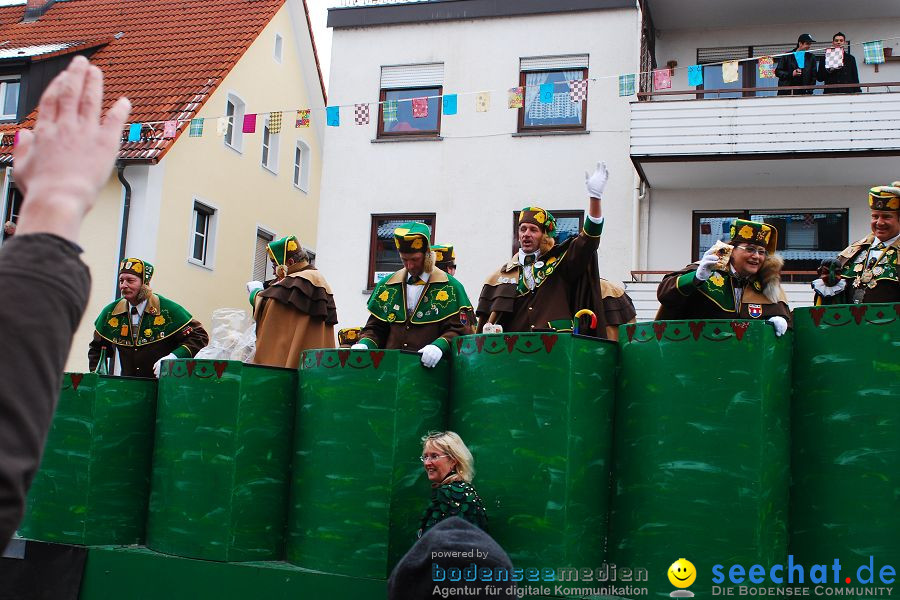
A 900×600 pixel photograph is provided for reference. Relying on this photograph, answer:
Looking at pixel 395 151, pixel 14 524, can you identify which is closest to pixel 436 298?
pixel 14 524

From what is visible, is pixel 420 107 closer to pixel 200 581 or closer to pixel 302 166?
pixel 200 581

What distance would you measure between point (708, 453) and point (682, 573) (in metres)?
0.45

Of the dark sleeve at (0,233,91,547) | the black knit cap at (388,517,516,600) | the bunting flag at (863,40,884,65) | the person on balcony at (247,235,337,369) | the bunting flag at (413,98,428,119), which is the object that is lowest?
the black knit cap at (388,517,516,600)

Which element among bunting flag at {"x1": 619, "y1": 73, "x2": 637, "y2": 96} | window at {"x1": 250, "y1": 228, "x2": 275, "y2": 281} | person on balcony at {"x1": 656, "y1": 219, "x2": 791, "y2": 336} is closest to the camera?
person on balcony at {"x1": 656, "y1": 219, "x2": 791, "y2": 336}

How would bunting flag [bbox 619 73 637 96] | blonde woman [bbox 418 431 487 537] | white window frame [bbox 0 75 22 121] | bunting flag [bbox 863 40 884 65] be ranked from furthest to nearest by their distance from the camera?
white window frame [bbox 0 75 22 121]
bunting flag [bbox 619 73 637 96]
bunting flag [bbox 863 40 884 65]
blonde woman [bbox 418 431 487 537]

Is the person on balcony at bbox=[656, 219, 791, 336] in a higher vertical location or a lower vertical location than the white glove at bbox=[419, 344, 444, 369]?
higher

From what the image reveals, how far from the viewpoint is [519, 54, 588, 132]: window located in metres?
15.2

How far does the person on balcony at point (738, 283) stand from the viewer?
16.2ft

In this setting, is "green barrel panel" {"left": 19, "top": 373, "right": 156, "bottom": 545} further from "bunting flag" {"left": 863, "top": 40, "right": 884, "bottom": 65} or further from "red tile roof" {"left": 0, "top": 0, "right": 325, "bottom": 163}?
"red tile roof" {"left": 0, "top": 0, "right": 325, "bottom": 163}

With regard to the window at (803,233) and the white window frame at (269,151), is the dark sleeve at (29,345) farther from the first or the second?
the white window frame at (269,151)

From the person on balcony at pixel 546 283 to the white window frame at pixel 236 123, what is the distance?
1405 centimetres

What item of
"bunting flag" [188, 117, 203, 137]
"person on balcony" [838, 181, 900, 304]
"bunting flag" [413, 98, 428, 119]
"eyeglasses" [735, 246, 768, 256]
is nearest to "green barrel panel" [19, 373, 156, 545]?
"eyeglasses" [735, 246, 768, 256]

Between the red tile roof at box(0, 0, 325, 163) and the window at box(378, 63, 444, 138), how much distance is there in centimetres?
330

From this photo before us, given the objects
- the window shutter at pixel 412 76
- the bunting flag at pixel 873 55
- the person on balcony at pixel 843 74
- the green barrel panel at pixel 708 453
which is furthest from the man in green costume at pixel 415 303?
the window shutter at pixel 412 76
